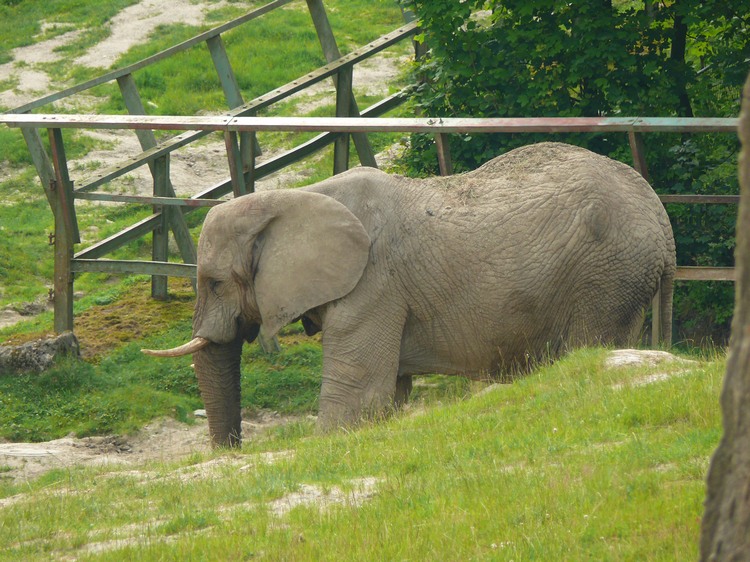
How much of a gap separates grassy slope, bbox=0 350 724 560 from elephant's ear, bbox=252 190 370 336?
1.58 meters

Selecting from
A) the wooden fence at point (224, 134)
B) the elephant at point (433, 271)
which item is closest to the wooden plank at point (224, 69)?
the wooden fence at point (224, 134)

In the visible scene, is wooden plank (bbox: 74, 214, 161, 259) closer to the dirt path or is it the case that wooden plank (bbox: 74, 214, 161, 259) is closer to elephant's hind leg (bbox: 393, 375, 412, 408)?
the dirt path

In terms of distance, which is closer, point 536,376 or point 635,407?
point 635,407

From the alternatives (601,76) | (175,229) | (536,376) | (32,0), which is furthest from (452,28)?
(32,0)

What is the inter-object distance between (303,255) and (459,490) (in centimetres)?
433

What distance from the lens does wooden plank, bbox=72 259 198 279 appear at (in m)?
13.6

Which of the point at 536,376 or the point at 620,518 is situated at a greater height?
the point at 620,518

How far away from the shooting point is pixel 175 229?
15.3 m

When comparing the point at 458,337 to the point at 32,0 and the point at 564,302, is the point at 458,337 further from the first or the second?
the point at 32,0

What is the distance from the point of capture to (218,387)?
11234 mm

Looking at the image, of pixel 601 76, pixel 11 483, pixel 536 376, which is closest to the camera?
pixel 536 376

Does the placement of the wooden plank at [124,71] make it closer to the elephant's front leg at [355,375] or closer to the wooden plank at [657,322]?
the elephant's front leg at [355,375]

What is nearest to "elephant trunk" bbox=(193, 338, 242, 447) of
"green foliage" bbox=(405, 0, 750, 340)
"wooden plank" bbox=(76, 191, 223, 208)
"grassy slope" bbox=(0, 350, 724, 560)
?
"grassy slope" bbox=(0, 350, 724, 560)

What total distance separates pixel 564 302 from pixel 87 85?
270 inches
